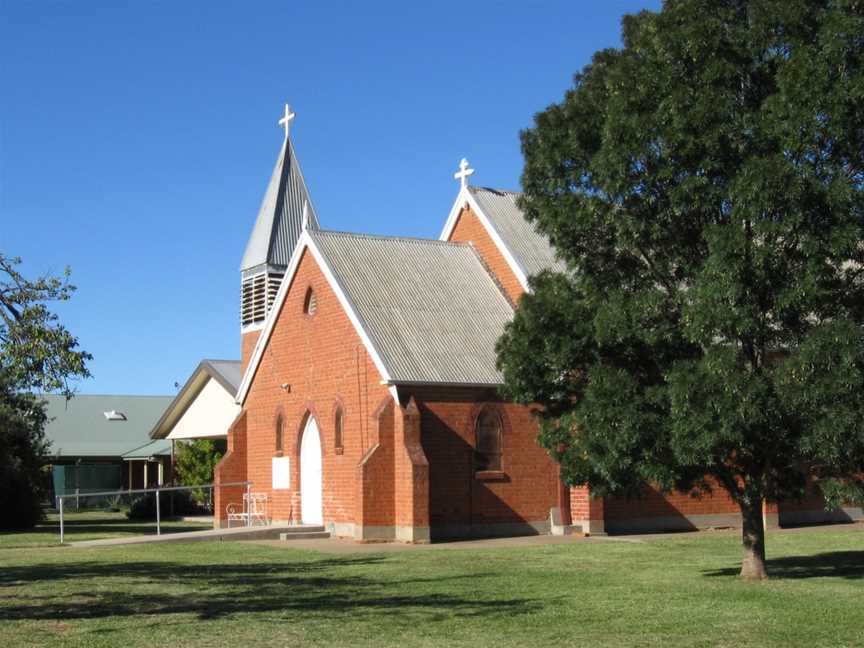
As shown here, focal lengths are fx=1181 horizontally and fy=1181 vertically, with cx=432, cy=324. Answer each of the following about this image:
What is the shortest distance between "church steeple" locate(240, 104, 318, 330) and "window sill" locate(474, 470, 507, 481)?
1512cm

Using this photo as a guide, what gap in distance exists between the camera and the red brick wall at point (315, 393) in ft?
104

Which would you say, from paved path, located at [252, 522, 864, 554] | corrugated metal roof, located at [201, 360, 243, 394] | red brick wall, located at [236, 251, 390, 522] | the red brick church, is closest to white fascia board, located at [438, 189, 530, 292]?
the red brick church

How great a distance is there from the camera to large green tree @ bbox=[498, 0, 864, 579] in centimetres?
1708

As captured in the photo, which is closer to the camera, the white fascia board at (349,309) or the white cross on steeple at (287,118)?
the white fascia board at (349,309)

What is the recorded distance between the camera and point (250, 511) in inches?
1437

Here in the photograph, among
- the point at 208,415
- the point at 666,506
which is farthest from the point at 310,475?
the point at 208,415

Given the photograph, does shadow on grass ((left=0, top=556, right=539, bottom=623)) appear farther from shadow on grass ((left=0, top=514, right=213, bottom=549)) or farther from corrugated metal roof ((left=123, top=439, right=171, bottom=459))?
corrugated metal roof ((left=123, top=439, right=171, bottom=459))

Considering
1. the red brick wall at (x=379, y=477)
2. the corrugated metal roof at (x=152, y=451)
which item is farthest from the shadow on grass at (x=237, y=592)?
the corrugated metal roof at (x=152, y=451)

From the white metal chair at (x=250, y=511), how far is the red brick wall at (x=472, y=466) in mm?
7828

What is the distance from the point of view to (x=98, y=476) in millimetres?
60688

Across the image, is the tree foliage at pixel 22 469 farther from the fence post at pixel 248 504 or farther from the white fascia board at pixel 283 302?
the fence post at pixel 248 504

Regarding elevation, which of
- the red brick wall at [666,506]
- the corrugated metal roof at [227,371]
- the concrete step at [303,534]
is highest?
the corrugated metal roof at [227,371]

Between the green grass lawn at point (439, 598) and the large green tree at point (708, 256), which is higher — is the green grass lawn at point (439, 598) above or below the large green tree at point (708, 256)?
below

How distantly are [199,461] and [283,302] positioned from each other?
16.2 m
